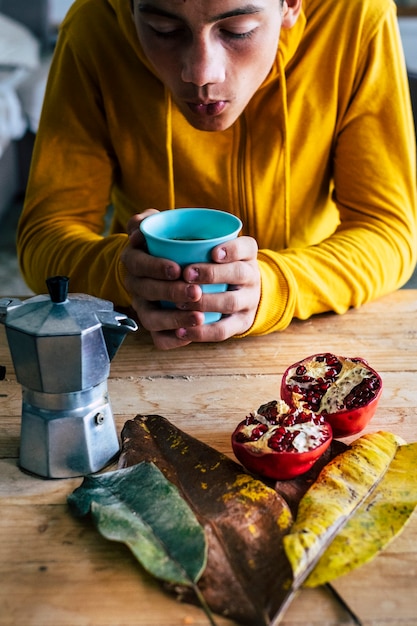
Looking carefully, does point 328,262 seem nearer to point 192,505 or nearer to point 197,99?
point 197,99

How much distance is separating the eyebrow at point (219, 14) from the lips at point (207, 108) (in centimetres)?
14

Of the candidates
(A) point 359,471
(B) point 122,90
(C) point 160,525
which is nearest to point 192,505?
(C) point 160,525

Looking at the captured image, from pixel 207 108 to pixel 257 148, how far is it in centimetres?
28

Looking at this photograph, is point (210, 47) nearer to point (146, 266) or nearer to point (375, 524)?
point (146, 266)

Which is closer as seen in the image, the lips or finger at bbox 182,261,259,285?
finger at bbox 182,261,259,285

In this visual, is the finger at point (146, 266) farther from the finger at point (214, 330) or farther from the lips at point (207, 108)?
the lips at point (207, 108)

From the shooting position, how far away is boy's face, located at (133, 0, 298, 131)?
3.36ft

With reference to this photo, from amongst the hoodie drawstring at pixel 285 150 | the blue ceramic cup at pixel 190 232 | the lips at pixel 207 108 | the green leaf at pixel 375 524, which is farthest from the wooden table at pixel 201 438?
the lips at pixel 207 108

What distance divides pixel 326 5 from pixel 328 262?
503mm

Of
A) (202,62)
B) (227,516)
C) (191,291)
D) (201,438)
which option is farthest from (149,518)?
(202,62)

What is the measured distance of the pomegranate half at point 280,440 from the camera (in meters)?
A: 0.82

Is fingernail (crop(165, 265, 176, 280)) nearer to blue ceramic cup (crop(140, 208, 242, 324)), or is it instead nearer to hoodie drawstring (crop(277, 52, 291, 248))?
blue ceramic cup (crop(140, 208, 242, 324))

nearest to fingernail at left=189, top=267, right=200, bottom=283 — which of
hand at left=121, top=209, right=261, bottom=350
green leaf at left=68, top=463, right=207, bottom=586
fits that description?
hand at left=121, top=209, right=261, bottom=350

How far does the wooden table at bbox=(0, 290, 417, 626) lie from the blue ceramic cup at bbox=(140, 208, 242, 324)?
0.38 feet
